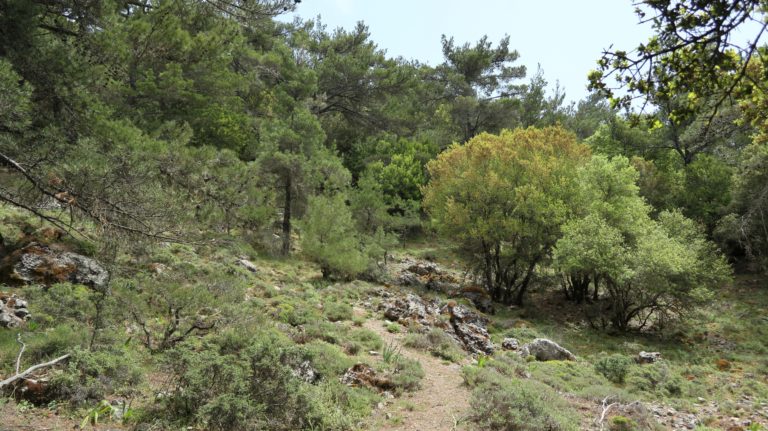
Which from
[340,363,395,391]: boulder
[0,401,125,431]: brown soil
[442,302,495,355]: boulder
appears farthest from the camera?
[442,302,495,355]: boulder

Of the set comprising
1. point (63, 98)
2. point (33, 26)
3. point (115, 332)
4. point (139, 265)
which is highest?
point (33, 26)

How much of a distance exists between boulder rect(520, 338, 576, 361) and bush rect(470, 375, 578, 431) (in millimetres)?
5682

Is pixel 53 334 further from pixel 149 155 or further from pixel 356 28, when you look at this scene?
pixel 356 28

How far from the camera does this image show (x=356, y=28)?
3353 cm

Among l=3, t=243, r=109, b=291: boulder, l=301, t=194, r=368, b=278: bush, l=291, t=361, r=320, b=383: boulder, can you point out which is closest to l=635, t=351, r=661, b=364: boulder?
l=301, t=194, r=368, b=278: bush

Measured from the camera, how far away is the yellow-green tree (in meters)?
20.5

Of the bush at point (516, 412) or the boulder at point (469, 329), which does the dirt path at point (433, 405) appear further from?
the boulder at point (469, 329)

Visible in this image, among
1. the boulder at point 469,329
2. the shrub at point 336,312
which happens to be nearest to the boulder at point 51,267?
the shrub at point 336,312

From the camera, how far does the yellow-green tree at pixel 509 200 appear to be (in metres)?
20.5

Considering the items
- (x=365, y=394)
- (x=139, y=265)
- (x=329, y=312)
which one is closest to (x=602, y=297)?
(x=329, y=312)

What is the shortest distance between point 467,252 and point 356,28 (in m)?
18.7

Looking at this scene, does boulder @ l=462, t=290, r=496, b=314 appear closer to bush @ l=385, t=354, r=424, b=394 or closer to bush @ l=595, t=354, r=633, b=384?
bush @ l=595, t=354, r=633, b=384

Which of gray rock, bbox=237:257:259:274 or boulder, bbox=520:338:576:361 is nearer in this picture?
boulder, bbox=520:338:576:361

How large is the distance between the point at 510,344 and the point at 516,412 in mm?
7904
